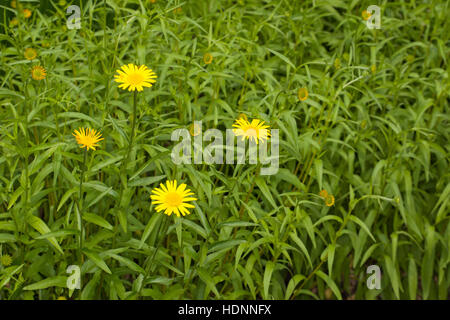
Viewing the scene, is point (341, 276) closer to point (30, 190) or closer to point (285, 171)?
point (285, 171)

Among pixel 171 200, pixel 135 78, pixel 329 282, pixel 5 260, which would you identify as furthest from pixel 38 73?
pixel 329 282

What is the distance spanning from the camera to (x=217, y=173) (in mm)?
1973

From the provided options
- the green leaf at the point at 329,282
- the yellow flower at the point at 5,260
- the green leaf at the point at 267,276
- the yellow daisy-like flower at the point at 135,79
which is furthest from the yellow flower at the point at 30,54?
the green leaf at the point at 329,282

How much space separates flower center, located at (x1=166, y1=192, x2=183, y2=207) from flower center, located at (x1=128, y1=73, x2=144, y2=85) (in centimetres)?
38

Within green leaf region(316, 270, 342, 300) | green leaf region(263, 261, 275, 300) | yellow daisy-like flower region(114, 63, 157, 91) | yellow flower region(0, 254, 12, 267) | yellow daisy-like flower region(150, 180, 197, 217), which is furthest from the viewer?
green leaf region(316, 270, 342, 300)

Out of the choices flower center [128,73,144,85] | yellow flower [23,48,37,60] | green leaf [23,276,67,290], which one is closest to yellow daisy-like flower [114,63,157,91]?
flower center [128,73,144,85]

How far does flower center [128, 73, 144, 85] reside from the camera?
1664mm

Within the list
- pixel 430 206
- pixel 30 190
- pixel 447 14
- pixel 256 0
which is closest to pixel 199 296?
pixel 30 190

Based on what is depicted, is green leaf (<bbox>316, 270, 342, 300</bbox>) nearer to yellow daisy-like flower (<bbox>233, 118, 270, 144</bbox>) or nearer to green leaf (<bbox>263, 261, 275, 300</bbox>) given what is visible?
green leaf (<bbox>263, 261, 275, 300</bbox>)

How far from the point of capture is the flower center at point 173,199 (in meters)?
1.52

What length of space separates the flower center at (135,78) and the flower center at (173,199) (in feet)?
1.26

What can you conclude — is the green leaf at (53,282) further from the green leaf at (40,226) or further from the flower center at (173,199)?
the flower center at (173,199)
